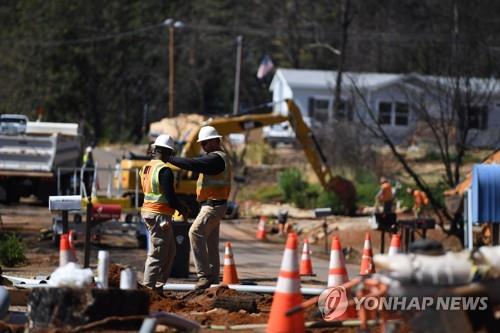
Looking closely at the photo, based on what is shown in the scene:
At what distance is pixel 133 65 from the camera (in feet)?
232

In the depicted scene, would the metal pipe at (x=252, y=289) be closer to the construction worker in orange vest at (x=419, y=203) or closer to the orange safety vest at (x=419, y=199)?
the construction worker in orange vest at (x=419, y=203)

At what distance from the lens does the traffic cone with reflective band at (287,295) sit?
9.60 meters

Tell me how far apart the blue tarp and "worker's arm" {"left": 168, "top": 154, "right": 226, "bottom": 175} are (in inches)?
373

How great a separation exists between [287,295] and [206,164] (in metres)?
4.30

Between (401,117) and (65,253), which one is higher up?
(401,117)

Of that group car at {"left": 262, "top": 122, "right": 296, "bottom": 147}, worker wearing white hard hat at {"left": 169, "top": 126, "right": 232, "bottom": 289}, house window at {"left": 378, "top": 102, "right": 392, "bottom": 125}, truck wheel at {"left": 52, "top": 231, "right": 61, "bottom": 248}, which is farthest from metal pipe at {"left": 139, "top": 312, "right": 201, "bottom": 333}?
house window at {"left": 378, "top": 102, "right": 392, "bottom": 125}

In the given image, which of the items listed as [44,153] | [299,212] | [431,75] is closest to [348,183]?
[299,212]

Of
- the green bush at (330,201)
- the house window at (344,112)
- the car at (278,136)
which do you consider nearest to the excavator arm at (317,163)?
the green bush at (330,201)

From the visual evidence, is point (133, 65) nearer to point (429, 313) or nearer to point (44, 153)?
point (44, 153)

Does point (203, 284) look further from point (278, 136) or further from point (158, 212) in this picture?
point (278, 136)

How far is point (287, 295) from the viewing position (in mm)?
9805

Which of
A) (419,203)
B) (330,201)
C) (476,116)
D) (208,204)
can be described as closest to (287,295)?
(208,204)

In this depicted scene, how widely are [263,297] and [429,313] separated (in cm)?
444

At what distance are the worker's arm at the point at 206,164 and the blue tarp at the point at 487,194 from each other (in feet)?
31.0
